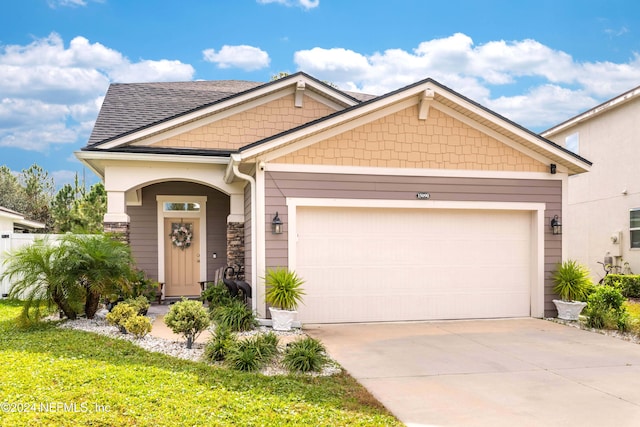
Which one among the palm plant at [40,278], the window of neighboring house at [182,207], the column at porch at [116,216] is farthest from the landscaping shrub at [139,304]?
the window of neighboring house at [182,207]

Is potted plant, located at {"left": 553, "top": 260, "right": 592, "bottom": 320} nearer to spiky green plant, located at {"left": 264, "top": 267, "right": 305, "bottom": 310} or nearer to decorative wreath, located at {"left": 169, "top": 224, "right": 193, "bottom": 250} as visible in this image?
spiky green plant, located at {"left": 264, "top": 267, "right": 305, "bottom": 310}

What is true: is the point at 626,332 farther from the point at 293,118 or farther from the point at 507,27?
the point at 507,27

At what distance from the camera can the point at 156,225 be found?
41.0 feet

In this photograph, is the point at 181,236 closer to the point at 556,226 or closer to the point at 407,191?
the point at 407,191

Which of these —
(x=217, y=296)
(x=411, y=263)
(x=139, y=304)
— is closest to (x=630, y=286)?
(x=411, y=263)

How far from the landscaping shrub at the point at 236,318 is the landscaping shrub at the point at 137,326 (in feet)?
3.73

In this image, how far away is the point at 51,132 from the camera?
156 ft

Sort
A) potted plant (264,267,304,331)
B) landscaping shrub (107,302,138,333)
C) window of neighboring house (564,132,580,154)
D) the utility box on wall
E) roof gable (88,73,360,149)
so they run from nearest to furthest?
landscaping shrub (107,302,138,333) → potted plant (264,267,304,331) → roof gable (88,73,360,149) → the utility box on wall → window of neighboring house (564,132,580,154)

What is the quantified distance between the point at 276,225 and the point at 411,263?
2611mm

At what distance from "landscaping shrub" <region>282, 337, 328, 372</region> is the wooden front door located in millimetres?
7072

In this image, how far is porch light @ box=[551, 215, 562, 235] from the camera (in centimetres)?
998

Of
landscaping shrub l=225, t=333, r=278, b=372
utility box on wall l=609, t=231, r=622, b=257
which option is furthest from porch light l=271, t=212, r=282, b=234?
utility box on wall l=609, t=231, r=622, b=257

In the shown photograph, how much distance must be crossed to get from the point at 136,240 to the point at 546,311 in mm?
9057

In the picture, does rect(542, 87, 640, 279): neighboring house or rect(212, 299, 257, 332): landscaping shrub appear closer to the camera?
rect(212, 299, 257, 332): landscaping shrub
